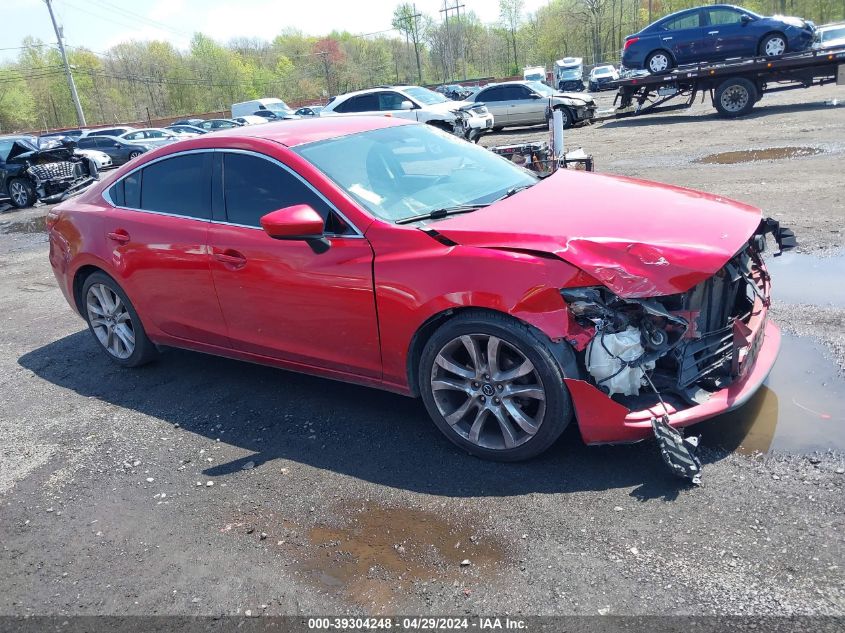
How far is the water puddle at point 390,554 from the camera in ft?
9.12

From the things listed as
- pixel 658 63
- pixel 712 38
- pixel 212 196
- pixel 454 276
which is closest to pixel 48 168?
pixel 212 196

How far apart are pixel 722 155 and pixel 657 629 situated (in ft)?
38.9

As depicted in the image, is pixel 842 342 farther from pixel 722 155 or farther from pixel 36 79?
pixel 36 79

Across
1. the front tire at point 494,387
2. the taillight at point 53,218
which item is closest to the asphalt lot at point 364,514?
the front tire at point 494,387

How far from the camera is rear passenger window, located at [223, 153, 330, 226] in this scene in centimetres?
401

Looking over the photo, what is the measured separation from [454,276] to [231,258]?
1.59 m

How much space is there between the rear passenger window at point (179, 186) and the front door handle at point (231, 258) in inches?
12.6

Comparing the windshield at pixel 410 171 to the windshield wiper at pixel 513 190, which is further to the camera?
the windshield wiper at pixel 513 190

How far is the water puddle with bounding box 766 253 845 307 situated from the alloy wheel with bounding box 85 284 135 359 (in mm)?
5024

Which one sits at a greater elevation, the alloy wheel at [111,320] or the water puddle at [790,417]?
the alloy wheel at [111,320]

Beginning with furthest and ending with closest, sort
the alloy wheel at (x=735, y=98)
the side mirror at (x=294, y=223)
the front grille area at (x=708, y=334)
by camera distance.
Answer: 1. the alloy wheel at (x=735, y=98)
2. the side mirror at (x=294, y=223)
3. the front grille area at (x=708, y=334)

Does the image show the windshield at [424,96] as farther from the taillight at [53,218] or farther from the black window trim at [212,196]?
the black window trim at [212,196]

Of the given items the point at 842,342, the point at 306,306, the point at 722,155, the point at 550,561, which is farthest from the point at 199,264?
the point at 722,155

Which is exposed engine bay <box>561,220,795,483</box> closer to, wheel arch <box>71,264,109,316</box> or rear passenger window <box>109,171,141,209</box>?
rear passenger window <box>109,171,141,209</box>
